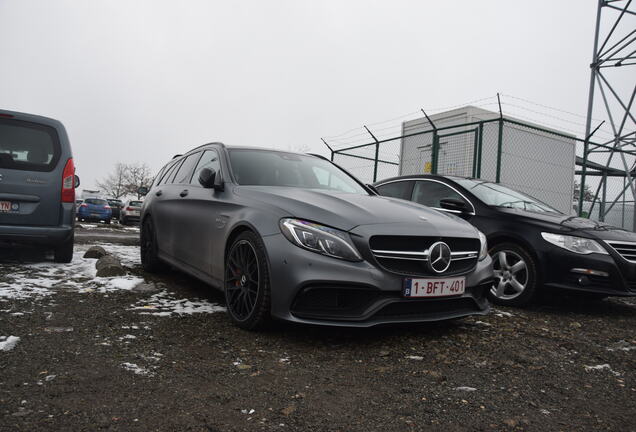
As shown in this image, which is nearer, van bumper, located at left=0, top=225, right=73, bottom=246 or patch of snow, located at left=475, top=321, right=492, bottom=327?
patch of snow, located at left=475, top=321, right=492, bottom=327

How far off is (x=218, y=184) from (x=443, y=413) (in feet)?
8.48

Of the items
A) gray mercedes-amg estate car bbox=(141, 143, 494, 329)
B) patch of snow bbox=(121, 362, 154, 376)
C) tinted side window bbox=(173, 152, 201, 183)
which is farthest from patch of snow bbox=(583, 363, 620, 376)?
tinted side window bbox=(173, 152, 201, 183)

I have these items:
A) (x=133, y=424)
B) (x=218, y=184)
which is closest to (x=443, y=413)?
(x=133, y=424)

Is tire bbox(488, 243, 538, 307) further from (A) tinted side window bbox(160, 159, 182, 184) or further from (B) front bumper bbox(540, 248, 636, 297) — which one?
(A) tinted side window bbox(160, 159, 182, 184)

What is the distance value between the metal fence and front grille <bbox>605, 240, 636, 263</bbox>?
194 inches

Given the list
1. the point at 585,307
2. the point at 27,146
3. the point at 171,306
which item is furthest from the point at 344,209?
the point at 27,146

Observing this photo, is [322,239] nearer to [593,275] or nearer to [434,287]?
[434,287]

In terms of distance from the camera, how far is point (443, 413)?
2199 millimetres

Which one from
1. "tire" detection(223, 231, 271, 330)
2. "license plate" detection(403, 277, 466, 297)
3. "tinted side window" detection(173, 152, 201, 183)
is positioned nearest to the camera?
"license plate" detection(403, 277, 466, 297)

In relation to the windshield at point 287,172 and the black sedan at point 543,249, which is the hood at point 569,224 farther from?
the windshield at point 287,172

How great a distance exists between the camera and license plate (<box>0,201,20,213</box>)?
18.1ft

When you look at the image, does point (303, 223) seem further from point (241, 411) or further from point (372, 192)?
point (372, 192)

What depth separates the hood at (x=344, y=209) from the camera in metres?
3.17

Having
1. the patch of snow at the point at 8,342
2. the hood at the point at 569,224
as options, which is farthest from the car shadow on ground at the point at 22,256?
the hood at the point at 569,224
